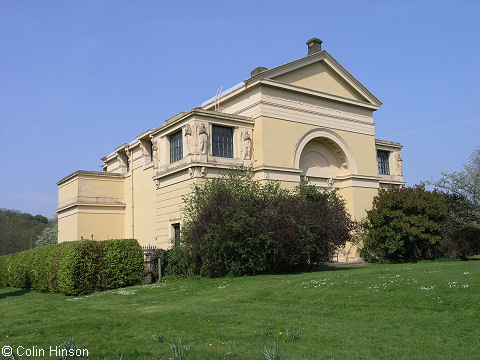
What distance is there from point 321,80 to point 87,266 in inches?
751

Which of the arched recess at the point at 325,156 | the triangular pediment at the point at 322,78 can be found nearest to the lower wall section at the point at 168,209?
the triangular pediment at the point at 322,78

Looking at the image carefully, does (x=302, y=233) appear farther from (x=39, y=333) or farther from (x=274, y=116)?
(x=39, y=333)

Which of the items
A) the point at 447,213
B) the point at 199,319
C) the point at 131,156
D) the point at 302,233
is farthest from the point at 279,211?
the point at 131,156

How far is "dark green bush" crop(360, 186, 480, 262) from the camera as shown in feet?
88.5

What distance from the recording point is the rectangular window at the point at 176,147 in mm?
28609

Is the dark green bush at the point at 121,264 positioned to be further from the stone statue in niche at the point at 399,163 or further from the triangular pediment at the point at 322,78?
the stone statue in niche at the point at 399,163

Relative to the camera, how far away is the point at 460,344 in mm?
8109

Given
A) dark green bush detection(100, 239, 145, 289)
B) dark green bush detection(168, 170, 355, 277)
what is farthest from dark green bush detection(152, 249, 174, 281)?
dark green bush detection(100, 239, 145, 289)

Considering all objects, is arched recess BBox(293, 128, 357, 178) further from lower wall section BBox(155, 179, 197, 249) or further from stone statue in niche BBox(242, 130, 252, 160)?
lower wall section BBox(155, 179, 197, 249)

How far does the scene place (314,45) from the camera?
33.3 m

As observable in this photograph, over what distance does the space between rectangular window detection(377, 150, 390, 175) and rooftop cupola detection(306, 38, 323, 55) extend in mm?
9135

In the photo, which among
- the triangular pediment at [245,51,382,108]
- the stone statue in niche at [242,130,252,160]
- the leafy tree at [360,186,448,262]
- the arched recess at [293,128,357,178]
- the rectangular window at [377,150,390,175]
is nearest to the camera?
the leafy tree at [360,186,448,262]

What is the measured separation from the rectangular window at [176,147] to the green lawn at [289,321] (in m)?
13.2

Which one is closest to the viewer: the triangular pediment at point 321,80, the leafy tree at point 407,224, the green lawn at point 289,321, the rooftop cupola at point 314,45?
the green lawn at point 289,321
